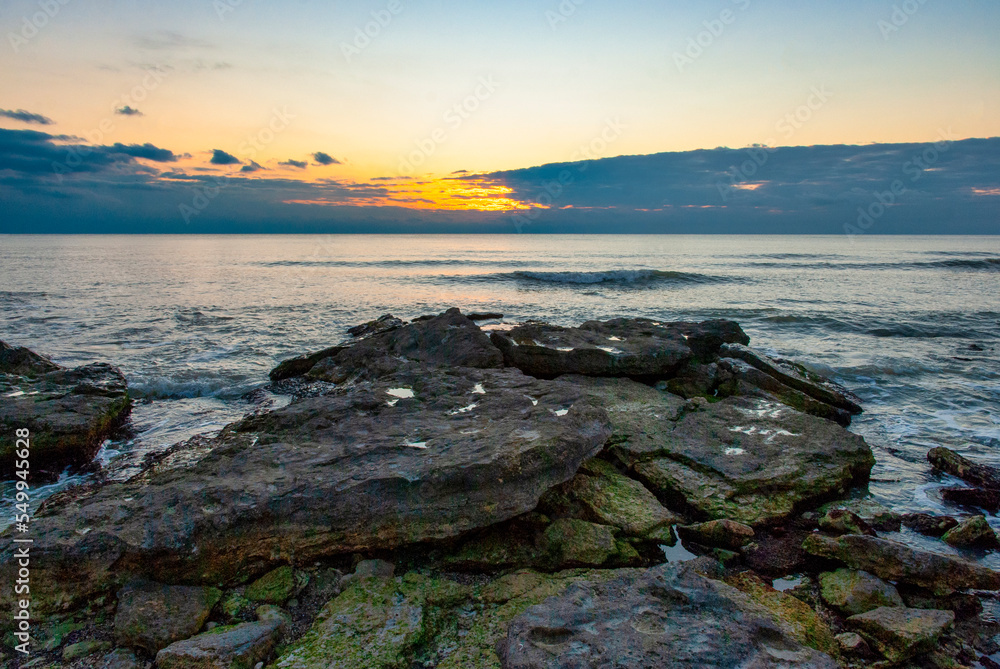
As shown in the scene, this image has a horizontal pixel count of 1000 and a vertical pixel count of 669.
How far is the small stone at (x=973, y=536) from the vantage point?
14.9 ft

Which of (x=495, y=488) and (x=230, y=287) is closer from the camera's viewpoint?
(x=495, y=488)

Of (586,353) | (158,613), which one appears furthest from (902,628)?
(586,353)

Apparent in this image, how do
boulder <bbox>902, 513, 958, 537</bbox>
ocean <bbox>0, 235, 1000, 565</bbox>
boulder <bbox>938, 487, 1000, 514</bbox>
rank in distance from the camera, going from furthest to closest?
1. ocean <bbox>0, 235, 1000, 565</bbox>
2. boulder <bbox>938, 487, 1000, 514</bbox>
3. boulder <bbox>902, 513, 958, 537</bbox>

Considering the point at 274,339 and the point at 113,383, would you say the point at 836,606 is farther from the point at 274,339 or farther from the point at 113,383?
the point at 274,339

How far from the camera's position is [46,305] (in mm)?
20734

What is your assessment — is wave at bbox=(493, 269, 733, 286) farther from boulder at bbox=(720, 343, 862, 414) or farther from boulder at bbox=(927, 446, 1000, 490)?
boulder at bbox=(927, 446, 1000, 490)

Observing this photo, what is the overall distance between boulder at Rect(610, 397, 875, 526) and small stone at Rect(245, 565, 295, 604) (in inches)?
135

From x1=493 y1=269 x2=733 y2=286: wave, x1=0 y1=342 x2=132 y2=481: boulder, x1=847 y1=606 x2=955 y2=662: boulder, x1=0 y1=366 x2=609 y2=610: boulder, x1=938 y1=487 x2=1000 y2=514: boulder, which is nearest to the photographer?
x1=847 y1=606 x2=955 y2=662: boulder

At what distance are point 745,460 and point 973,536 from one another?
185 cm

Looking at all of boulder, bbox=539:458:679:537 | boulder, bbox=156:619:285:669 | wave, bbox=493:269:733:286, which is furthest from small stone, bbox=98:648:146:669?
wave, bbox=493:269:733:286

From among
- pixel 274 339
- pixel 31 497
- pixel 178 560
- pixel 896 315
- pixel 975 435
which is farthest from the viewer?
pixel 896 315

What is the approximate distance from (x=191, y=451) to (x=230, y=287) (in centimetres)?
2513

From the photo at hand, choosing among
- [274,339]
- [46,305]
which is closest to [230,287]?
[46,305]

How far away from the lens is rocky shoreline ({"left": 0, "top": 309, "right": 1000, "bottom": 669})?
3139 millimetres
